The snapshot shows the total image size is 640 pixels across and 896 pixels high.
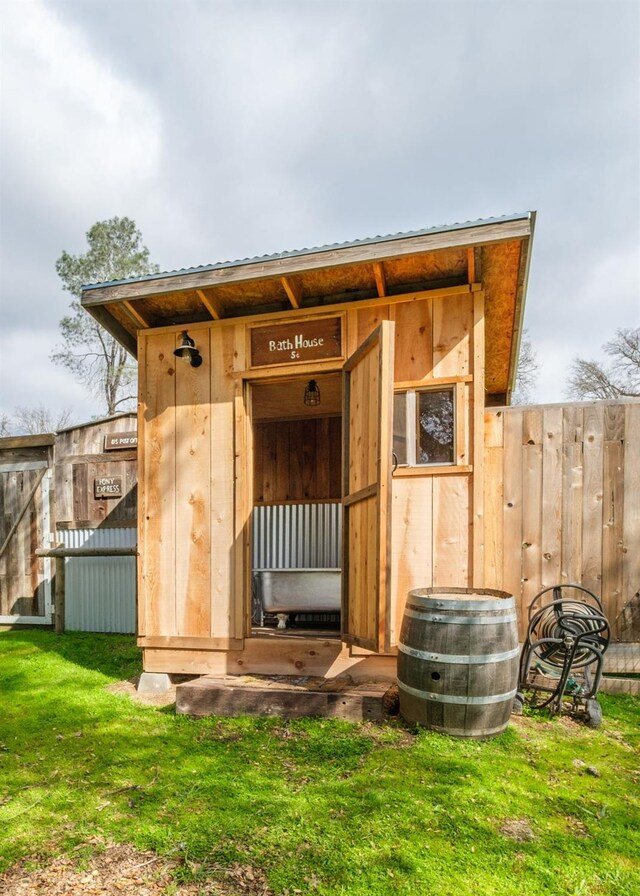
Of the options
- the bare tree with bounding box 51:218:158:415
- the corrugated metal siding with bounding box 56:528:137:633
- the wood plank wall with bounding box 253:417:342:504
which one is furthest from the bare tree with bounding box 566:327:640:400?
the corrugated metal siding with bounding box 56:528:137:633

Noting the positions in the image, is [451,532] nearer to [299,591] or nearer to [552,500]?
[552,500]

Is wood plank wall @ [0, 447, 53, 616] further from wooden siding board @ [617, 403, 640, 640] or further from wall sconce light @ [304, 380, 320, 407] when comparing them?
wooden siding board @ [617, 403, 640, 640]

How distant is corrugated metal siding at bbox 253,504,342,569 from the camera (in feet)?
20.4

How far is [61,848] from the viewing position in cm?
191

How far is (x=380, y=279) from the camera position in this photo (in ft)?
11.7

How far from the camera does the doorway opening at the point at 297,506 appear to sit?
5223mm

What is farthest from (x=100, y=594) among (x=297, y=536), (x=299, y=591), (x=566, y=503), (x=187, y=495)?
(x=566, y=503)

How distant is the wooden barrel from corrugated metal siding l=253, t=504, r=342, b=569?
11.0 ft

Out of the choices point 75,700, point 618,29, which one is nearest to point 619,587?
point 75,700

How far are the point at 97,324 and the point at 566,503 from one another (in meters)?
13.1

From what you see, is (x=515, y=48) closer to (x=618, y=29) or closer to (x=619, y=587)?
(x=618, y=29)

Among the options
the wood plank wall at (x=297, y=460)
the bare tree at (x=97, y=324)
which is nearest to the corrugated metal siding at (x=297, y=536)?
the wood plank wall at (x=297, y=460)

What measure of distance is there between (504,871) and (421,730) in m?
1.06

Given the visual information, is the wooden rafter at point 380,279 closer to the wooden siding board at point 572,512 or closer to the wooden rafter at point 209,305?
the wooden rafter at point 209,305
